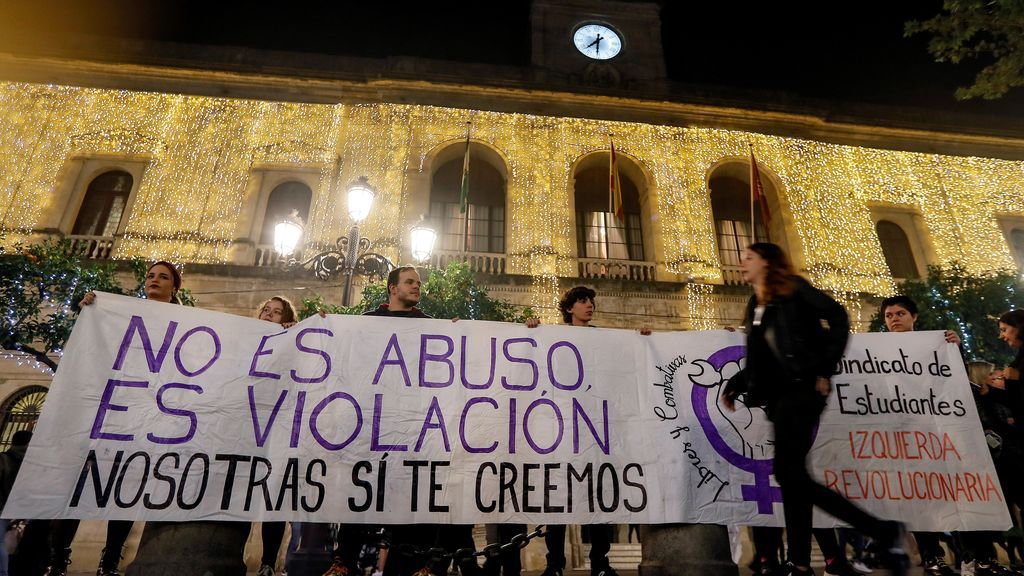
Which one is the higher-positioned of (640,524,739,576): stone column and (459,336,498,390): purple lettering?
(459,336,498,390): purple lettering

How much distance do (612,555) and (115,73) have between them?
1657cm

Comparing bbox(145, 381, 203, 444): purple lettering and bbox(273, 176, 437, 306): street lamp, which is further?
bbox(273, 176, 437, 306): street lamp

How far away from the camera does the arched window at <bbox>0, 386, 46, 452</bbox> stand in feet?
35.3

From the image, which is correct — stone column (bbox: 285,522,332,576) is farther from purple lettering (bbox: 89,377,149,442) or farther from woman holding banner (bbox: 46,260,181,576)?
purple lettering (bbox: 89,377,149,442)

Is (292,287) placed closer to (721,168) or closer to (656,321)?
(656,321)

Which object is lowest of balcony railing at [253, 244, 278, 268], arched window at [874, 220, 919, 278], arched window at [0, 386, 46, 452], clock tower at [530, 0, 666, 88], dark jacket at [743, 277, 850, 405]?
dark jacket at [743, 277, 850, 405]

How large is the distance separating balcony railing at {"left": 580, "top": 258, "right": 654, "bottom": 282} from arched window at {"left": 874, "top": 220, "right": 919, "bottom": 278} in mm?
6819

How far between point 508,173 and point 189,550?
1174 centimetres

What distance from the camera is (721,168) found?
14.8m

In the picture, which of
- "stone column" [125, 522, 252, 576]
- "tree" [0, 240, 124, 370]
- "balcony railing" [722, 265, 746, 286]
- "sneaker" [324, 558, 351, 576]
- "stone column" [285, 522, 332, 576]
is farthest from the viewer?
"balcony railing" [722, 265, 746, 286]

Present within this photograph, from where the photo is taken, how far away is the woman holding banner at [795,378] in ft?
8.75

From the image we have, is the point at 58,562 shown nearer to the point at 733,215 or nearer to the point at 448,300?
the point at 448,300

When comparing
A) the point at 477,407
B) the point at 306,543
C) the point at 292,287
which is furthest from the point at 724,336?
the point at 292,287

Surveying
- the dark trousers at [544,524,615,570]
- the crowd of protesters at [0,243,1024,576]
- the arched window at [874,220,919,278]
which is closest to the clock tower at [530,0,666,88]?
the arched window at [874,220,919,278]
